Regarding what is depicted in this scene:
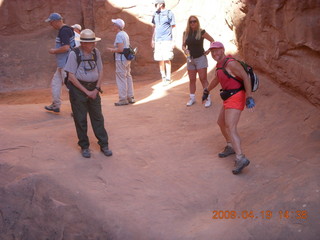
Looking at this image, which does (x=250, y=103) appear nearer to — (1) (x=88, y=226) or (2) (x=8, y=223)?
(1) (x=88, y=226)

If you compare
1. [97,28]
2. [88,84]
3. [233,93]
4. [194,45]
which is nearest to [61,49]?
[88,84]

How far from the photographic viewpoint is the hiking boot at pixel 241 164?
→ 525 centimetres

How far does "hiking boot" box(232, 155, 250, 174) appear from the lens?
525 cm

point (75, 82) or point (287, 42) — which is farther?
point (287, 42)

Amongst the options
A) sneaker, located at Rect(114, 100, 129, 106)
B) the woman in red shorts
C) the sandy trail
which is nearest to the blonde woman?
the sandy trail

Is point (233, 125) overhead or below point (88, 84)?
below

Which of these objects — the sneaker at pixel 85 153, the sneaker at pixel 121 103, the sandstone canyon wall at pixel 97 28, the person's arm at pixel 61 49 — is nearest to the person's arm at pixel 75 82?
the sneaker at pixel 85 153

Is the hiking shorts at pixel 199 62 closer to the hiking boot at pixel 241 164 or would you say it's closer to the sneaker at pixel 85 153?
the hiking boot at pixel 241 164

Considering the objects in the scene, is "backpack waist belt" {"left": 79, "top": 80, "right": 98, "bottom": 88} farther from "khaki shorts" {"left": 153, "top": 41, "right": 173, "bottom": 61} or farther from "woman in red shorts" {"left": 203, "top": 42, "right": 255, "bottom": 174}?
"khaki shorts" {"left": 153, "top": 41, "right": 173, "bottom": 61}

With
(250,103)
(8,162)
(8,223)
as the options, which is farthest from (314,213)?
(8,162)

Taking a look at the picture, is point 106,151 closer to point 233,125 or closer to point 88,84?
point 88,84
